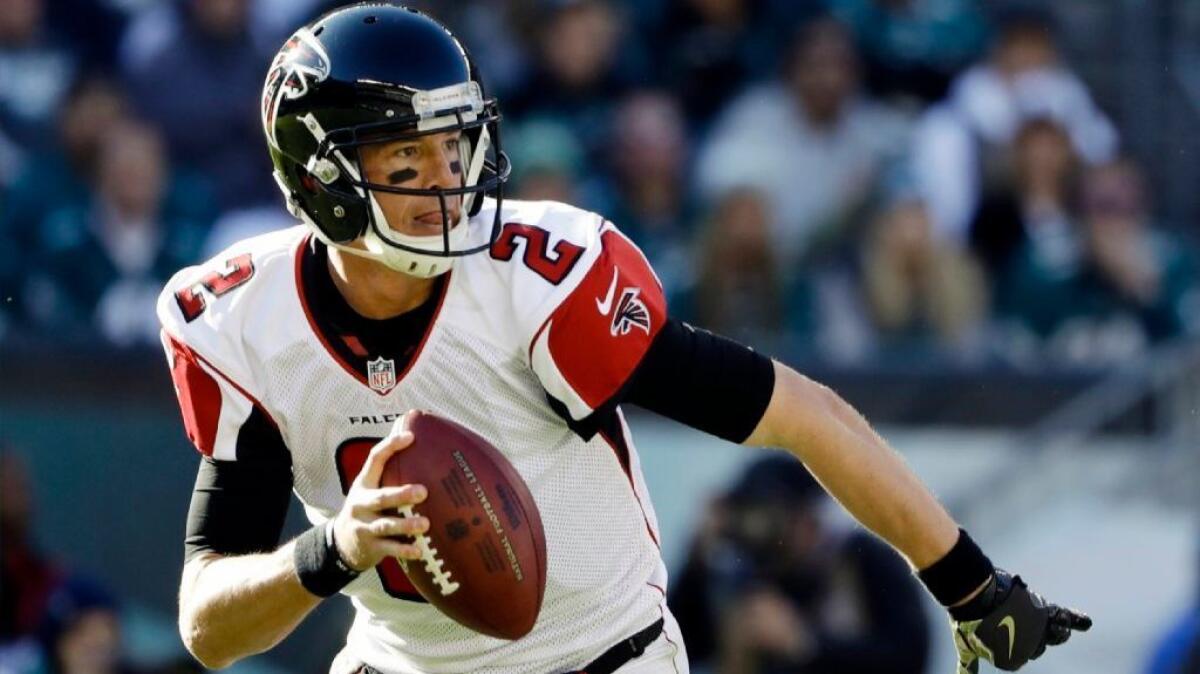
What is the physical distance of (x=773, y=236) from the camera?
8.19 metres

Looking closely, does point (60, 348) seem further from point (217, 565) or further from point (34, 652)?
point (217, 565)

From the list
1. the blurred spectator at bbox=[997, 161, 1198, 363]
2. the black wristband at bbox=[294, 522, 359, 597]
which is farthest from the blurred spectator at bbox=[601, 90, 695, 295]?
the black wristband at bbox=[294, 522, 359, 597]

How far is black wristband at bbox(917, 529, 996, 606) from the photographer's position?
3.81 m

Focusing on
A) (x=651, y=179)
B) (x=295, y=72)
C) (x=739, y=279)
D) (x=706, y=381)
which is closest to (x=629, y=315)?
(x=706, y=381)

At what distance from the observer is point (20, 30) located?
875 centimetres

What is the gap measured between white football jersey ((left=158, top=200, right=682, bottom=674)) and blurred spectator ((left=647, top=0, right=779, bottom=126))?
5.10m

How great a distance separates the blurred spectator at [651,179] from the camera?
828cm

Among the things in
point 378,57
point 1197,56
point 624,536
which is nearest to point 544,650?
point 624,536

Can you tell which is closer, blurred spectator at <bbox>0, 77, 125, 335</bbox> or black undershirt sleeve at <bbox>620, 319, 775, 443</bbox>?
black undershirt sleeve at <bbox>620, 319, 775, 443</bbox>

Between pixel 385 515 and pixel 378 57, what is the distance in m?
0.88

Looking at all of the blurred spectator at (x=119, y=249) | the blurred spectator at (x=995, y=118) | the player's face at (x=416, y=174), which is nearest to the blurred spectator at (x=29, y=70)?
the blurred spectator at (x=119, y=249)

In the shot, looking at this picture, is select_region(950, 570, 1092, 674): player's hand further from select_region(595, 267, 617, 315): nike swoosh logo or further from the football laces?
the football laces

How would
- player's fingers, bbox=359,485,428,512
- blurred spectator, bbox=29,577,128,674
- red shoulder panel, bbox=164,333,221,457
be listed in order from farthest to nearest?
1. blurred spectator, bbox=29,577,128,674
2. red shoulder panel, bbox=164,333,221,457
3. player's fingers, bbox=359,485,428,512

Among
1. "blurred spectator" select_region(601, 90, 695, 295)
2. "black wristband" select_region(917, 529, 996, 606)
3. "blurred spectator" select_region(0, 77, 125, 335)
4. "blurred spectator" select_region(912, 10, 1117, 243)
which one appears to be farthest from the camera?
"blurred spectator" select_region(912, 10, 1117, 243)
